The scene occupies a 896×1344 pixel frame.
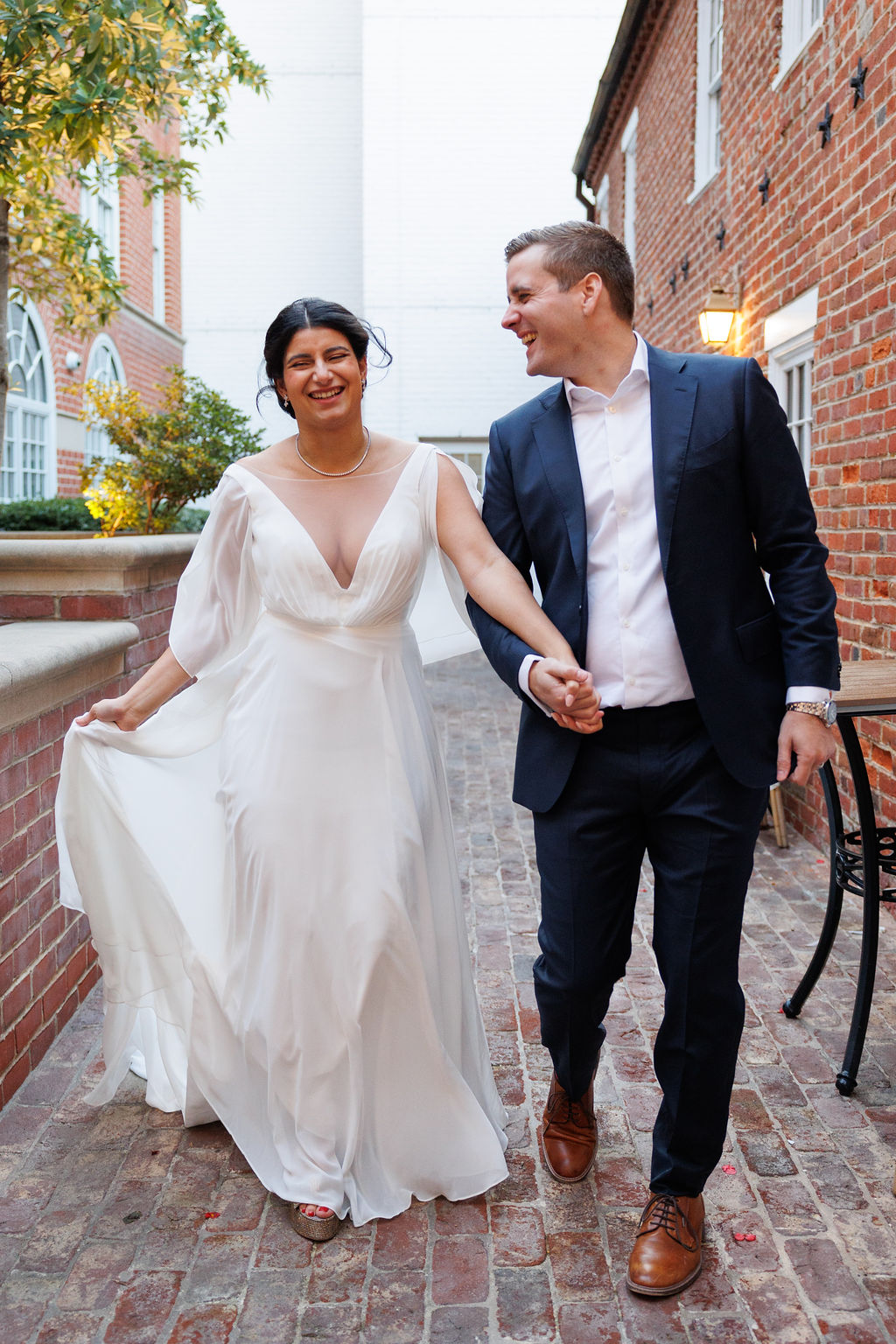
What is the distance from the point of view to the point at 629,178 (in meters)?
13.4

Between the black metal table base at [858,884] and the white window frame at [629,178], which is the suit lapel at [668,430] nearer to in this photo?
the black metal table base at [858,884]

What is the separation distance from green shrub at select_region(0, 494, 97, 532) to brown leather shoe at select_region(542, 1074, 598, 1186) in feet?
31.8

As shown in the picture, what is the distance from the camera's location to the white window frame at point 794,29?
6.25 m

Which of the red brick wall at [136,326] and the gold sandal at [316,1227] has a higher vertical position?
the red brick wall at [136,326]

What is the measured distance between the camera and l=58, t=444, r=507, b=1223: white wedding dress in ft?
9.73

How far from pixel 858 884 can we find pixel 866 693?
2.70 ft

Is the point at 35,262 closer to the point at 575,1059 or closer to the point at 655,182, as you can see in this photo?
the point at 655,182

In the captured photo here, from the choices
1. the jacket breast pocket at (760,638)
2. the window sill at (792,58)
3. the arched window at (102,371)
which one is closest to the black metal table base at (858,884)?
the jacket breast pocket at (760,638)

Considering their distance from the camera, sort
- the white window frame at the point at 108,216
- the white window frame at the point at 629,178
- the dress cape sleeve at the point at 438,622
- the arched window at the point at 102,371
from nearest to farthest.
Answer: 1. the dress cape sleeve at the point at 438,622
2. the white window frame at the point at 629,178
3. the arched window at the point at 102,371
4. the white window frame at the point at 108,216

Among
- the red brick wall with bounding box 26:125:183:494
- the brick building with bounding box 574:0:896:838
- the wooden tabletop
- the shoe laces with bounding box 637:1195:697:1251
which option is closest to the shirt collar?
the wooden tabletop

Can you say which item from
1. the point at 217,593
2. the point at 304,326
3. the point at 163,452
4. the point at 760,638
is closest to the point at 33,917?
the point at 217,593

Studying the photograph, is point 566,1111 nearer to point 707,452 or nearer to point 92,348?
point 707,452

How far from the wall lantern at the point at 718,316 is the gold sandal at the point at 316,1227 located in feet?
20.9

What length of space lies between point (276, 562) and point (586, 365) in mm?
874
